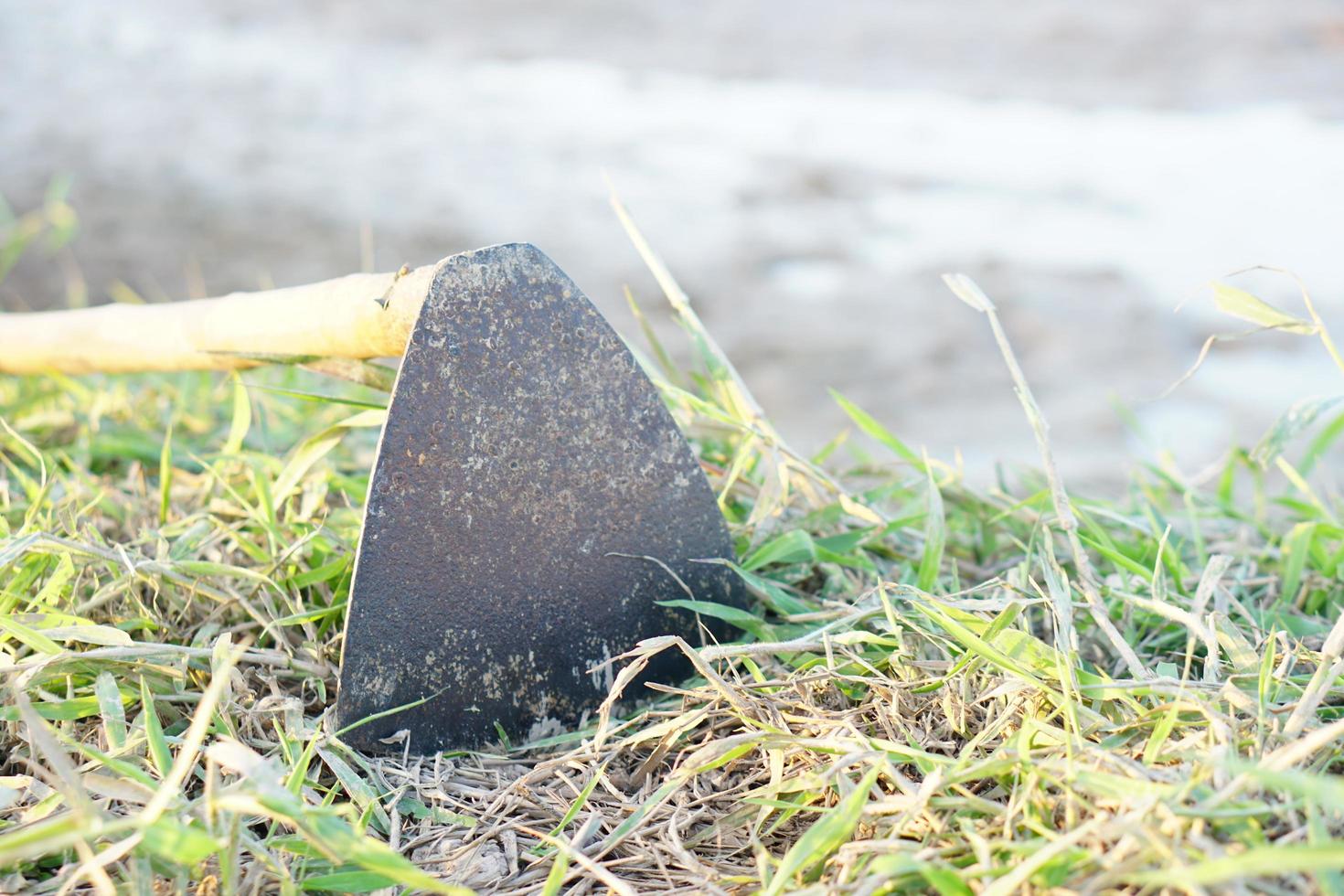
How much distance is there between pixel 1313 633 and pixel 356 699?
3.16 feet

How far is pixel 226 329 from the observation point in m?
1.28

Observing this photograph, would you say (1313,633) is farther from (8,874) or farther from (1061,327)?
(1061,327)

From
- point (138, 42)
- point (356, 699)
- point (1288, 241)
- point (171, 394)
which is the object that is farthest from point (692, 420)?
point (138, 42)

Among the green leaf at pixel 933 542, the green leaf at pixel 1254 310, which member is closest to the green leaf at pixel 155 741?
the green leaf at pixel 933 542

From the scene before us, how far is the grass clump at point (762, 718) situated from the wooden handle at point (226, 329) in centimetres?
8

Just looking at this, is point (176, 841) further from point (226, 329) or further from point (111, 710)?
point (226, 329)

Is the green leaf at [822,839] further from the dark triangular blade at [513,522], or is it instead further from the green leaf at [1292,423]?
the green leaf at [1292,423]

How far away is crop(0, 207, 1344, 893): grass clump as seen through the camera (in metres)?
0.73

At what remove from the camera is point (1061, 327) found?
11.3 feet

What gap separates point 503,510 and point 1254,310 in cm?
69

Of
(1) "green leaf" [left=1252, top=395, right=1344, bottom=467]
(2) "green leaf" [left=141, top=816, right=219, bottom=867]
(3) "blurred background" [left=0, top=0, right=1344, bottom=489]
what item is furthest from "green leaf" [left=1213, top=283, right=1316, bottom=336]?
(3) "blurred background" [left=0, top=0, right=1344, bottom=489]

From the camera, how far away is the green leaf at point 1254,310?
3.06 feet

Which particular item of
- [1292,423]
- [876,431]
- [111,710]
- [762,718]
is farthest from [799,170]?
[111,710]

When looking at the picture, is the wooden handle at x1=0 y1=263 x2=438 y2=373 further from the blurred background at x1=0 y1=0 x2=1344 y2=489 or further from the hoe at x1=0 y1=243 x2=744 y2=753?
the blurred background at x1=0 y1=0 x2=1344 y2=489
